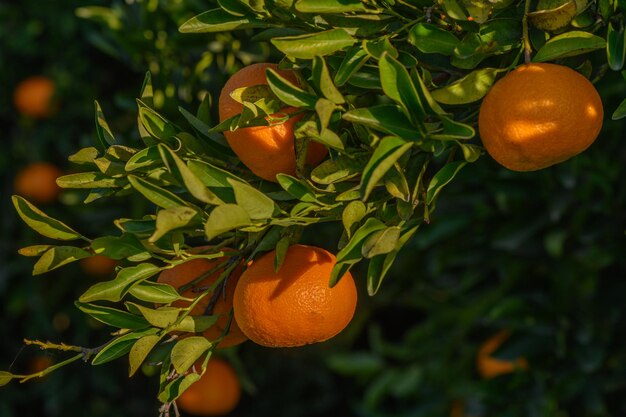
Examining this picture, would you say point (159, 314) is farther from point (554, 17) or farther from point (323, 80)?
Result: point (554, 17)

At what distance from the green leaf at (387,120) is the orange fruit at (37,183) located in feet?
4.95

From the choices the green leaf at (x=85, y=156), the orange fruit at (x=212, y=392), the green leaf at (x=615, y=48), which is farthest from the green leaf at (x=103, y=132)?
the orange fruit at (x=212, y=392)

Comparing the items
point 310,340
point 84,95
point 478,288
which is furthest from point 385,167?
point 84,95

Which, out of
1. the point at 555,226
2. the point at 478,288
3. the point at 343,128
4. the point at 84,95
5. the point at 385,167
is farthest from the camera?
the point at 84,95

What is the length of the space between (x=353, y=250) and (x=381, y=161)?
103 millimetres

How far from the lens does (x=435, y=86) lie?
810 millimetres

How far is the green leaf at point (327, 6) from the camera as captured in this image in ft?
2.39

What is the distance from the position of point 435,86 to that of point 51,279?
5.19 feet

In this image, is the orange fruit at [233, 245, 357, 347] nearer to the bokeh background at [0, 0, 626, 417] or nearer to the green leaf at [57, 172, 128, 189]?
the green leaf at [57, 172, 128, 189]

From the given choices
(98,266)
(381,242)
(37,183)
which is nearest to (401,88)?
(381,242)

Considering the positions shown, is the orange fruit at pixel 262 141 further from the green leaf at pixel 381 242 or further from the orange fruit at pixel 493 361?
the orange fruit at pixel 493 361

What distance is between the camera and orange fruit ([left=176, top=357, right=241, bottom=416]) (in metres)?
1.64

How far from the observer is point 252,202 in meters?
0.73

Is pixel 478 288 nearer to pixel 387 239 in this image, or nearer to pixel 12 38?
pixel 387 239
